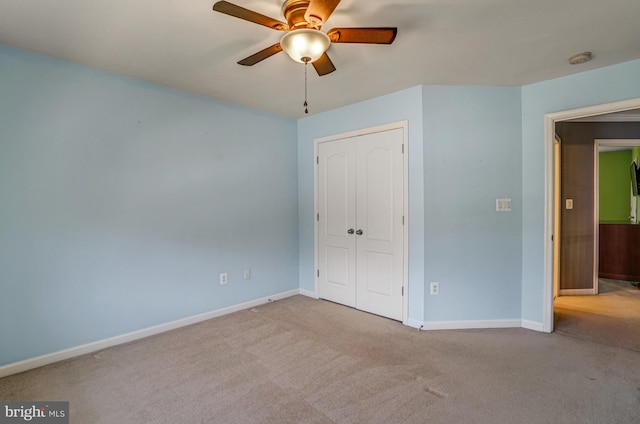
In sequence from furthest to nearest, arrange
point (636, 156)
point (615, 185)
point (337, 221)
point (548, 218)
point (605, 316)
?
point (615, 185) < point (636, 156) < point (337, 221) < point (605, 316) < point (548, 218)

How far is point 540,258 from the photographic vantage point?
296cm

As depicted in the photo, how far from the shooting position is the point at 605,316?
3.29m

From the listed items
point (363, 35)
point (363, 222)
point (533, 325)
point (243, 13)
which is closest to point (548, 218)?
point (533, 325)

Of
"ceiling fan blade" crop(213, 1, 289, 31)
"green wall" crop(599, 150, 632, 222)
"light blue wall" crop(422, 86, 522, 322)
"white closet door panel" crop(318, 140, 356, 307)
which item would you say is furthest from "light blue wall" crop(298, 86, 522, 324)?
"green wall" crop(599, 150, 632, 222)

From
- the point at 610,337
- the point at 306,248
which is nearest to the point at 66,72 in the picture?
the point at 306,248

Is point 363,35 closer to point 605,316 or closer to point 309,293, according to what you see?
point 309,293

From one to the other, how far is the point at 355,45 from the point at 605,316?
3798 mm

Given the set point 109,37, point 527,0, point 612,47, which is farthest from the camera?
point 612,47

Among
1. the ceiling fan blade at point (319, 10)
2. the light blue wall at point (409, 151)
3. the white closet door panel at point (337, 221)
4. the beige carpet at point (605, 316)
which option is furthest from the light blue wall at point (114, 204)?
the beige carpet at point (605, 316)

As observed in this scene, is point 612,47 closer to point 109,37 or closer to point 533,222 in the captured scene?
point 533,222

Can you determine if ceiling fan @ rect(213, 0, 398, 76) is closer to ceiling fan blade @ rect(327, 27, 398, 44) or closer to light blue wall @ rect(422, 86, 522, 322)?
ceiling fan blade @ rect(327, 27, 398, 44)

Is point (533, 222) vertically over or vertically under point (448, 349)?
over

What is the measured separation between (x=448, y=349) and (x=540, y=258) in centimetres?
131

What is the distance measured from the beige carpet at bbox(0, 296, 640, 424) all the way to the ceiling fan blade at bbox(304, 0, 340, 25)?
2202 millimetres
